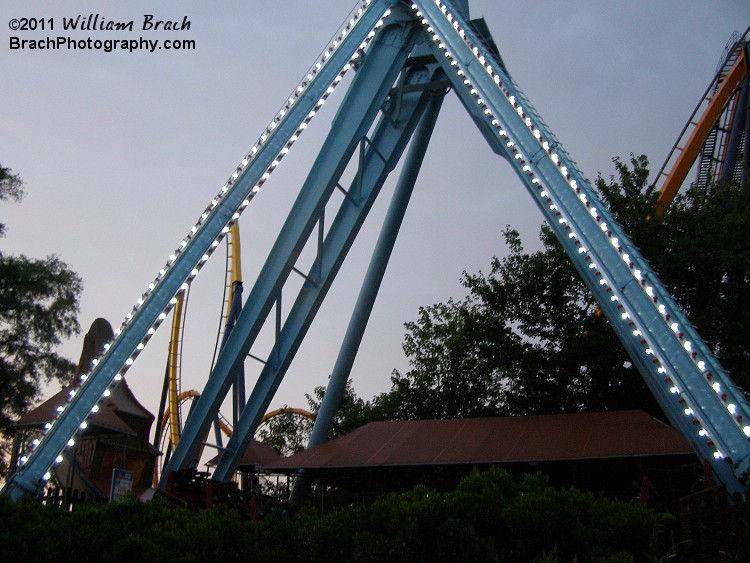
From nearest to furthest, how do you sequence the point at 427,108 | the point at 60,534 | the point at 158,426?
the point at 60,534 < the point at 427,108 < the point at 158,426

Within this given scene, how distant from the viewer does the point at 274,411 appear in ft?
120

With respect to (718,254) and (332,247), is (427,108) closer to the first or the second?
(332,247)

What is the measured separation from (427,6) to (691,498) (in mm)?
12312

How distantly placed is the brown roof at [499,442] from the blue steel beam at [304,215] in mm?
4654

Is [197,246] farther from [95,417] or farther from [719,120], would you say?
[719,120]

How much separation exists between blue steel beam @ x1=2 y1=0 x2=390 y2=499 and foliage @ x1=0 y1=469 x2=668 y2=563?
4059mm

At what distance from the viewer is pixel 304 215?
56.2 ft

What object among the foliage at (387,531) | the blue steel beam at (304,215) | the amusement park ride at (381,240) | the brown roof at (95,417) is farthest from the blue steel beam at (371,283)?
the foliage at (387,531)

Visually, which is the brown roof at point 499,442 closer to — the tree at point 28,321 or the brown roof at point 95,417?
the brown roof at point 95,417

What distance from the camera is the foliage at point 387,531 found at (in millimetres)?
7445

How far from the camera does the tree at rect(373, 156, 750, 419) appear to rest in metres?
23.9

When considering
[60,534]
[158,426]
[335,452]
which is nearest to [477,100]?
[335,452]

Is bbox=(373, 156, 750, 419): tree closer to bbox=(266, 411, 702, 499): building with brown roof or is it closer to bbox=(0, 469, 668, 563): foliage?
bbox=(266, 411, 702, 499): building with brown roof

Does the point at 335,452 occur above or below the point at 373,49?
below
